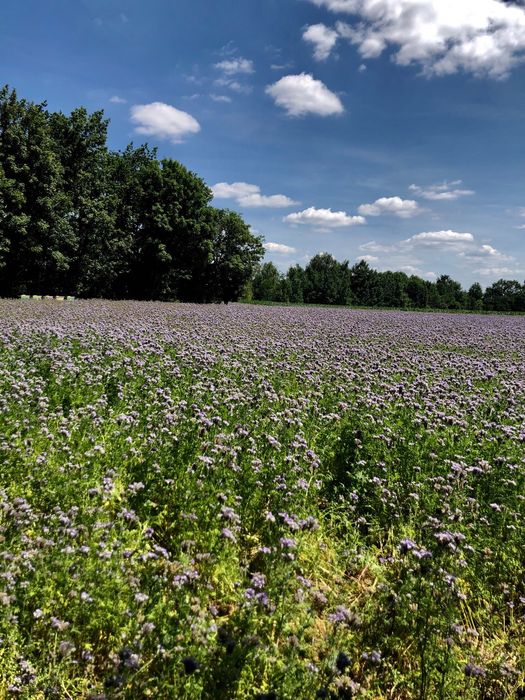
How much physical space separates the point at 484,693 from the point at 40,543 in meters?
2.79

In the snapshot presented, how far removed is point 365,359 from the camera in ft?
30.6

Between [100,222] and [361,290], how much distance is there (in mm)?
62529

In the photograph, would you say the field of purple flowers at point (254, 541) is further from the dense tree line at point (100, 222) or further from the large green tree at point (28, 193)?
the dense tree line at point (100, 222)

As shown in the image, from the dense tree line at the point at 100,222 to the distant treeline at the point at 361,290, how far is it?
33.1 meters

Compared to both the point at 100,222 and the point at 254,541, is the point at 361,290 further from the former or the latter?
the point at 254,541

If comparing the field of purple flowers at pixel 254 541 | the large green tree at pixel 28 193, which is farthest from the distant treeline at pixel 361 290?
the field of purple flowers at pixel 254 541

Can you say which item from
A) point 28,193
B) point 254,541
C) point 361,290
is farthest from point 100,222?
point 361,290

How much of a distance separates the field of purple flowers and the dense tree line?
29.0m

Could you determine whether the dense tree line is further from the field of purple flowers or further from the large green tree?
the field of purple flowers

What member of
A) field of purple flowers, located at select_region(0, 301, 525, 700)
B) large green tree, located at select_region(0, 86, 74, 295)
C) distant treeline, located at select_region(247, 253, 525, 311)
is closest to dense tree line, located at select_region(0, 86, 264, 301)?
large green tree, located at select_region(0, 86, 74, 295)

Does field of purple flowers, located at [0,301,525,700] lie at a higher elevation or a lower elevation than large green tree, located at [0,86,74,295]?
lower

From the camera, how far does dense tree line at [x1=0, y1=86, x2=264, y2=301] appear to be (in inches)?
1168

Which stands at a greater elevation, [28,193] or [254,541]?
[28,193]

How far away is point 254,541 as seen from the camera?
3.64 meters
